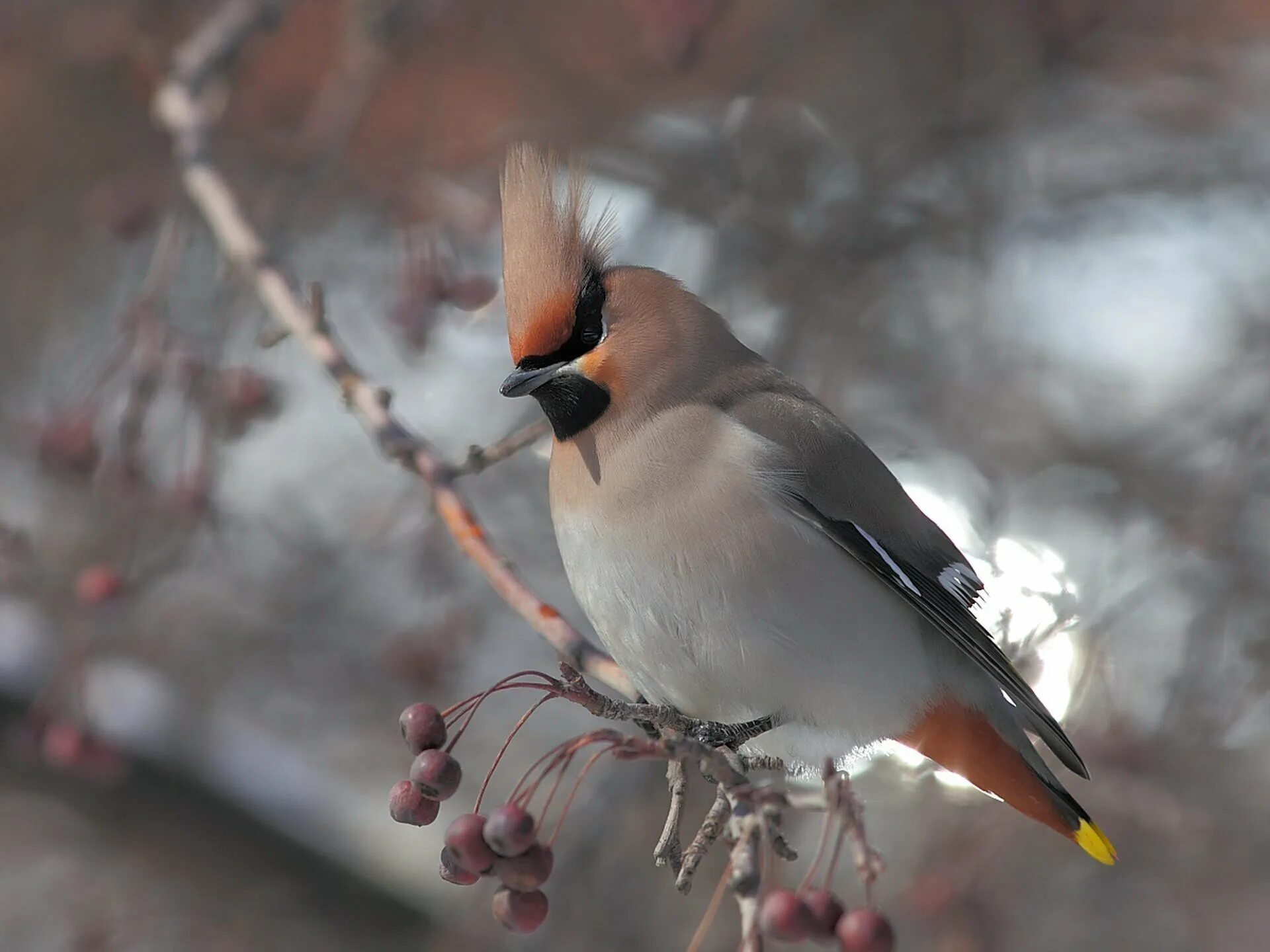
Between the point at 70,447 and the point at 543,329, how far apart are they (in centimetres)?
155

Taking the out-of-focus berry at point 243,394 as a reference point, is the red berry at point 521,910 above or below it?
below

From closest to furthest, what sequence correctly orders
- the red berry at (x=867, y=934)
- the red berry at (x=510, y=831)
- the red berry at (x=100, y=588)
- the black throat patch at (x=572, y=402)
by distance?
the red berry at (x=867, y=934) → the red berry at (x=510, y=831) → the black throat patch at (x=572, y=402) → the red berry at (x=100, y=588)

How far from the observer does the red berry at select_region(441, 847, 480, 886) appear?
1.82 meters

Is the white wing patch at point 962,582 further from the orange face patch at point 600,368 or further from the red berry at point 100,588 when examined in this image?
the red berry at point 100,588

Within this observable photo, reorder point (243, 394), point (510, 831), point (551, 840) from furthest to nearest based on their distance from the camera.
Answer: point (243, 394), point (551, 840), point (510, 831)

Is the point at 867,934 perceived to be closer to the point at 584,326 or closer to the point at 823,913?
the point at 823,913

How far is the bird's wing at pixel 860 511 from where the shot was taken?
8.70 feet

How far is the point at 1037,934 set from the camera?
486cm

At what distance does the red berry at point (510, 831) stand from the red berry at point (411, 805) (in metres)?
0.19

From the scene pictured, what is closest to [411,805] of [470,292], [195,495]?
[195,495]

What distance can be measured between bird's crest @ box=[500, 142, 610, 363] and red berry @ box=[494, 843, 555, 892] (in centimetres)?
105

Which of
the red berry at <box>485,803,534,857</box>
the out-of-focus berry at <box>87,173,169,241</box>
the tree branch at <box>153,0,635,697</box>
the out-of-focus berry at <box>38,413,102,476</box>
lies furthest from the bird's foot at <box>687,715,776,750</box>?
the out-of-focus berry at <box>87,173,169,241</box>

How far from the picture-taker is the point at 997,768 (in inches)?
109

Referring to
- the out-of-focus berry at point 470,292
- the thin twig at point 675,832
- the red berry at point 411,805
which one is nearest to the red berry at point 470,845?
the red berry at point 411,805
